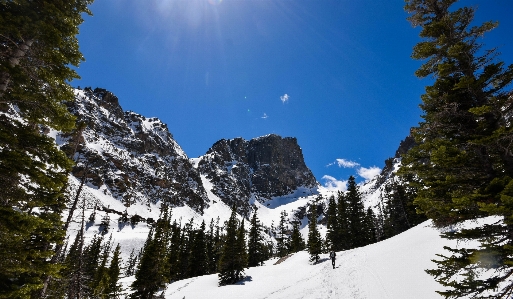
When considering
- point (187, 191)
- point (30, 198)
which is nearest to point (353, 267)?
point (30, 198)

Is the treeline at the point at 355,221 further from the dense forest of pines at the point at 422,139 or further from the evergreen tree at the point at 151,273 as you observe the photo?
the dense forest of pines at the point at 422,139

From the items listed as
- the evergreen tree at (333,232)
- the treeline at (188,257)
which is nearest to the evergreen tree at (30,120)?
the treeline at (188,257)

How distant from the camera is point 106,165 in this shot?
14725cm

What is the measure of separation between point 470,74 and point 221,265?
38.6 m

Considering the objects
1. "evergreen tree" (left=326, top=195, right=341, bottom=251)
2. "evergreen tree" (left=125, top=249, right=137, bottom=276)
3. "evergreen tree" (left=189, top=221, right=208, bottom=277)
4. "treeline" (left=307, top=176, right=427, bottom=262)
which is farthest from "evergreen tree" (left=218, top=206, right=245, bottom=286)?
"evergreen tree" (left=125, top=249, right=137, bottom=276)

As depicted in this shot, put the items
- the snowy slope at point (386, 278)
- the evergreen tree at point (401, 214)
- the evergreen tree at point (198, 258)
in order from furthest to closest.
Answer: the evergreen tree at point (198, 258)
the evergreen tree at point (401, 214)
the snowy slope at point (386, 278)

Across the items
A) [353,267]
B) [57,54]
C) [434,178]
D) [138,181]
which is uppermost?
[138,181]

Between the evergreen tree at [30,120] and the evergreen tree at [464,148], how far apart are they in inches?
428

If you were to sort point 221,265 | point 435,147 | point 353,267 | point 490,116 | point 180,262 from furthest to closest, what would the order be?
point 180,262 < point 221,265 < point 353,267 < point 435,147 < point 490,116

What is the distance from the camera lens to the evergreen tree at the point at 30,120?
257 inches

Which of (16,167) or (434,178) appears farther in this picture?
(434,178)

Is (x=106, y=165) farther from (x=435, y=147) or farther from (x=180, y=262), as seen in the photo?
(x=435, y=147)

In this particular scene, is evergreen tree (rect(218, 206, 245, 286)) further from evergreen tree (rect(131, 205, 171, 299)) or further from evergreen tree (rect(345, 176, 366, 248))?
evergreen tree (rect(345, 176, 366, 248))

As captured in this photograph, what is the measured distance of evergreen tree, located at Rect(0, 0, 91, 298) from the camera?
6.52 metres
